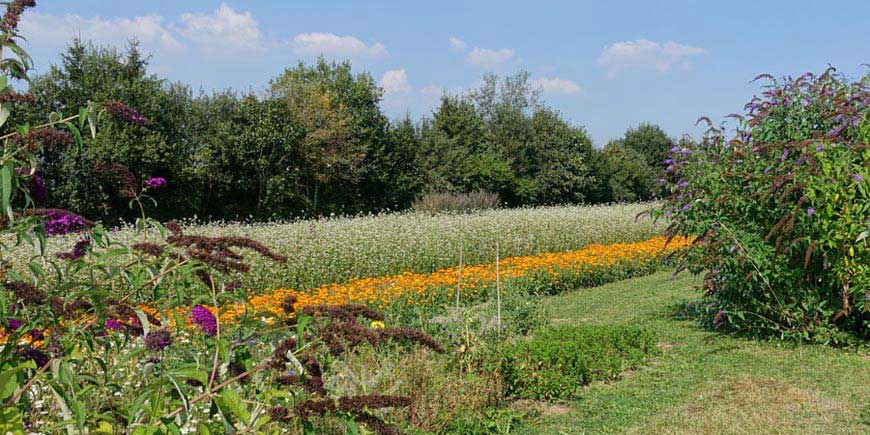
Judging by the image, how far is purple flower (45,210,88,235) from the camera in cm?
204

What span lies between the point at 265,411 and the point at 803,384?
4622 mm

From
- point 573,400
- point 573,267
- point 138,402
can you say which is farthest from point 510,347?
point 573,267

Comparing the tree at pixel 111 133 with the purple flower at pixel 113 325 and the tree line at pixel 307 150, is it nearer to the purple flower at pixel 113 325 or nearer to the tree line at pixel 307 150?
the tree line at pixel 307 150

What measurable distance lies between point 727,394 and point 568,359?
1.15 meters

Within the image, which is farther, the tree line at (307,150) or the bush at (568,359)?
the tree line at (307,150)

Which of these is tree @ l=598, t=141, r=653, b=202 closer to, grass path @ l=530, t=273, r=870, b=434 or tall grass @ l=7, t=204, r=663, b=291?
tall grass @ l=7, t=204, r=663, b=291

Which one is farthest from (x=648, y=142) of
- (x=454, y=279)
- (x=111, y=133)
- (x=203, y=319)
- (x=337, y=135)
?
(x=203, y=319)

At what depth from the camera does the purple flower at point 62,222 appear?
6.68 ft

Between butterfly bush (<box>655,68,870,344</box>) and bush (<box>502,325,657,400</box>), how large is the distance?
1.15 meters

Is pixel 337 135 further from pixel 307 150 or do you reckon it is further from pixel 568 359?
pixel 568 359

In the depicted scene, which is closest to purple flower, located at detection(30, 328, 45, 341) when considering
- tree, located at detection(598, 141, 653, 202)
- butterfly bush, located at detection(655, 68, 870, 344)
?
butterfly bush, located at detection(655, 68, 870, 344)

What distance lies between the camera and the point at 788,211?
607cm

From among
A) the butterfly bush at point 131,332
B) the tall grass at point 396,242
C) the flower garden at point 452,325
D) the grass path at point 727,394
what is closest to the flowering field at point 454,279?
the flower garden at point 452,325

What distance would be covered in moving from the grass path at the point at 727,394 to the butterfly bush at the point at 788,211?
0.40 metres
